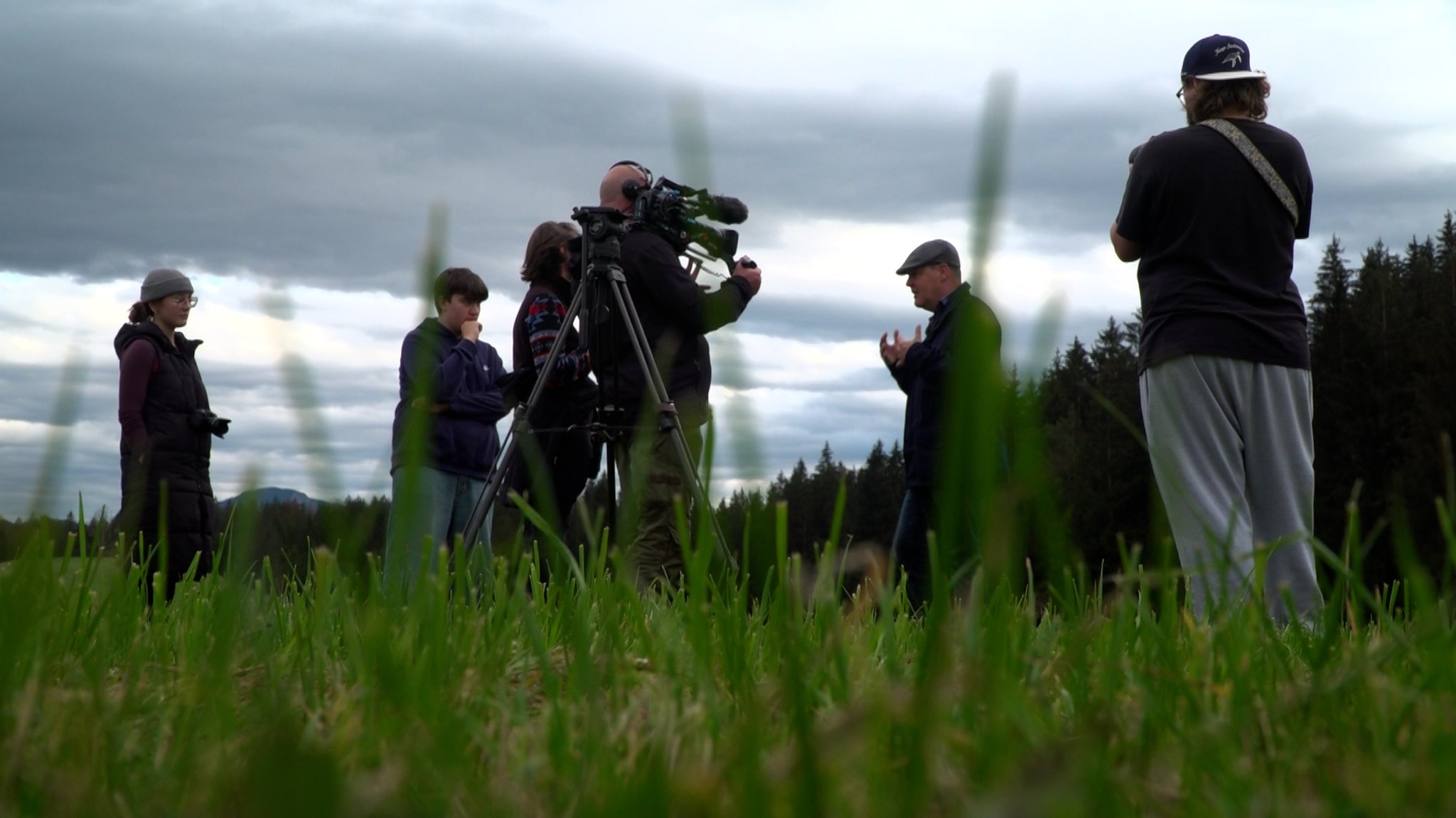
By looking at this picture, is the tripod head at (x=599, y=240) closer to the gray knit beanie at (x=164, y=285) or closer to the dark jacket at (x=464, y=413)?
the dark jacket at (x=464, y=413)

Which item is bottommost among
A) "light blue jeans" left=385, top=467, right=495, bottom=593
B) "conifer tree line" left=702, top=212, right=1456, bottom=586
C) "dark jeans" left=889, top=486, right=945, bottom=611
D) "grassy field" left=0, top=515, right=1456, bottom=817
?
"grassy field" left=0, top=515, right=1456, bottom=817

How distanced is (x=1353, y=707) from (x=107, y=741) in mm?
1390

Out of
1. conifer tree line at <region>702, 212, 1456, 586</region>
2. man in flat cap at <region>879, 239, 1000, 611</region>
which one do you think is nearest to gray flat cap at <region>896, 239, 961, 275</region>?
man in flat cap at <region>879, 239, 1000, 611</region>

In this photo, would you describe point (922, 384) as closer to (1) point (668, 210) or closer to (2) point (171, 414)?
(1) point (668, 210)

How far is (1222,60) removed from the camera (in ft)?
13.7

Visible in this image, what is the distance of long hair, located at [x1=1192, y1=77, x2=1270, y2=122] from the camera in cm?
423

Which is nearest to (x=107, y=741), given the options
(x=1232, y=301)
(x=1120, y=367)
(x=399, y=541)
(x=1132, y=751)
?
(x=399, y=541)

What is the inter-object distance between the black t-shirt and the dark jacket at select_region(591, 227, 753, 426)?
150 cm

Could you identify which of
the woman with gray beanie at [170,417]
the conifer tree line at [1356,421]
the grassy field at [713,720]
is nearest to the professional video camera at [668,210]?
the woman with gray beanie at [170,417]

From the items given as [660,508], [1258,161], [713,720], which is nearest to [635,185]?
[660,508]

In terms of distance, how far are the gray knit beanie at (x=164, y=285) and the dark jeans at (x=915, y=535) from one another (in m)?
3.73

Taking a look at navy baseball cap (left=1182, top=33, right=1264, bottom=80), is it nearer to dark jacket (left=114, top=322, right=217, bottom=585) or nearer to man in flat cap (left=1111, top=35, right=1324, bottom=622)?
man in flat cap (left=1111, top=35, right=1324, bottom=622)

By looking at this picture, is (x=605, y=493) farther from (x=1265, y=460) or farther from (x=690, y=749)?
(x=690, y=749)

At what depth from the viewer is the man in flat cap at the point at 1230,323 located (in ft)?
13.1
